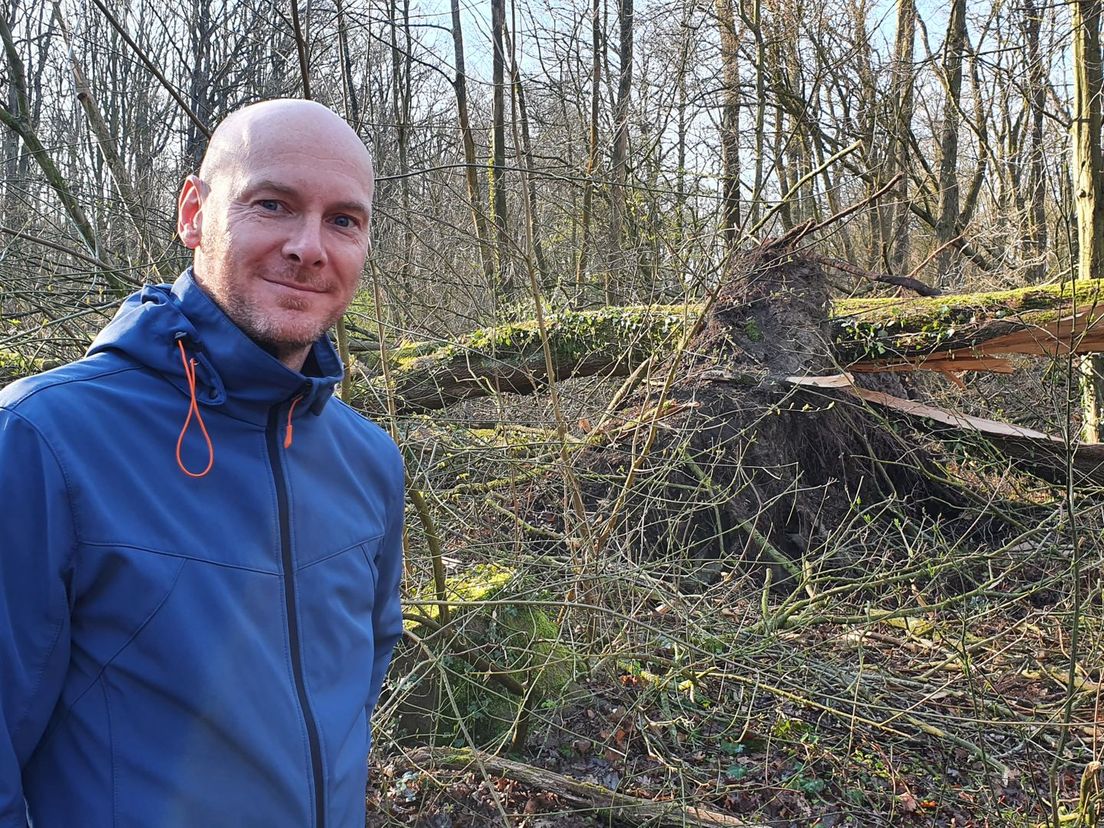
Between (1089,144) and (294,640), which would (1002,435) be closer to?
(1089,144)

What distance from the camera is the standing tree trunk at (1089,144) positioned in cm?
786

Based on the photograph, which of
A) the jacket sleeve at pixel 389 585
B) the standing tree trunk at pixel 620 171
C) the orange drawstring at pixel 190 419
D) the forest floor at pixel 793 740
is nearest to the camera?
the orange drawstring at pixel 190 419

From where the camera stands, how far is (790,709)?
15.1ft

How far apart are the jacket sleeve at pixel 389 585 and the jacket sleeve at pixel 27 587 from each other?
739 mm

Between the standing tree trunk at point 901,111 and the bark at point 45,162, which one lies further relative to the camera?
the standing tree trunk at point 901,111

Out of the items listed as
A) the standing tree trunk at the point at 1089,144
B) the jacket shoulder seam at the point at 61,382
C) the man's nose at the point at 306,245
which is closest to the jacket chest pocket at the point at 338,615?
the jacket shoulder seam at the point at 61,382

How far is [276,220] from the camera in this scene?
163cm

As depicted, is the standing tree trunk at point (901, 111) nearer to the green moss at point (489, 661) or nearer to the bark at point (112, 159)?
the green moss at point (489, 661)

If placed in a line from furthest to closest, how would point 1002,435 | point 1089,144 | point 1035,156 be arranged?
point 1035,156 → point 1089,144 → point 1002,435

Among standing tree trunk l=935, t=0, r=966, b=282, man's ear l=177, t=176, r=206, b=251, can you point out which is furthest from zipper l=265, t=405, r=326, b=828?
standing tree trunk l=935, t=0, r=966, b=282

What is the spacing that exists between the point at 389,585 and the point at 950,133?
511 inches

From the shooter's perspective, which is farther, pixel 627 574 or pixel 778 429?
pixel 778 429

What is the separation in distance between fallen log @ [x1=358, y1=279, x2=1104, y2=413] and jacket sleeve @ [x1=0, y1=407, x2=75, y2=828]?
4.46 metres

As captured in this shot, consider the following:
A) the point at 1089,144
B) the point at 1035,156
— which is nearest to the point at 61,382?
the point at 1089,144
